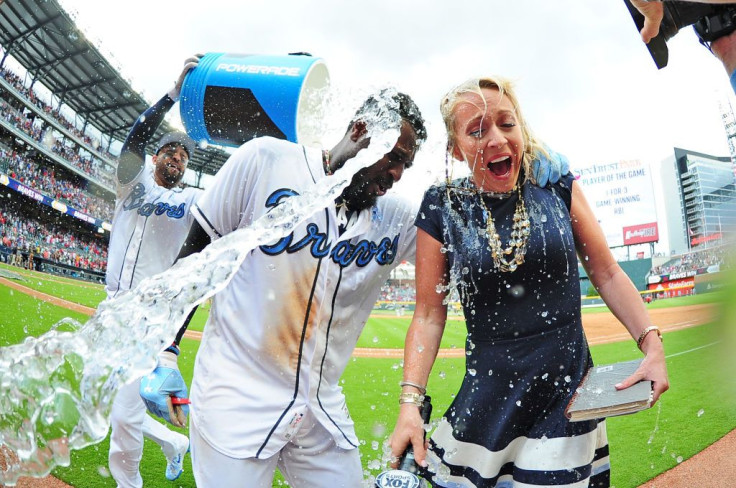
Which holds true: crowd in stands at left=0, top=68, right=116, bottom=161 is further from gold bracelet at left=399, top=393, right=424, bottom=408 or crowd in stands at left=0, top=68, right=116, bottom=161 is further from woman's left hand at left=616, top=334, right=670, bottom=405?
woman's left hand at left=616, top=334, right=670, bottom=405

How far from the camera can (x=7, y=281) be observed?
12.7m

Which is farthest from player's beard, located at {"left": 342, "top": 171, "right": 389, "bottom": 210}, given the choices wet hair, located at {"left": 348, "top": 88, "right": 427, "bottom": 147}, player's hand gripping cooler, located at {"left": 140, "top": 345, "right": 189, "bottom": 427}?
player's hand gripping cooler, located at {"left": 140, "top": 345, "right": 189, "bottom": 427}

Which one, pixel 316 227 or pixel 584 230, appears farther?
pixel 316 227

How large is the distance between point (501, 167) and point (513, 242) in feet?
0.72

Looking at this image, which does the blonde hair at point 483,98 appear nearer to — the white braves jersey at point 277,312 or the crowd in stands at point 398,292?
the white braves jersey at point 277,312

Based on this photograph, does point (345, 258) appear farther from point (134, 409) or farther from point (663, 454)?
point (663, 454)

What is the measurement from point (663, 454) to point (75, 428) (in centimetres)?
475

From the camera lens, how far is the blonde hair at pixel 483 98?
1.40 meters

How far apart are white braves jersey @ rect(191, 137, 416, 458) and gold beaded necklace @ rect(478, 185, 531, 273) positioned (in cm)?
52

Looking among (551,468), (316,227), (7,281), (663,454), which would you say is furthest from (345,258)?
(7,281)

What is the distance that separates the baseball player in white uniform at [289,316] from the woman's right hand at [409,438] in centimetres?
44

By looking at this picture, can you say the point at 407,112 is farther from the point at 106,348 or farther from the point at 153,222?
the point at 153,222

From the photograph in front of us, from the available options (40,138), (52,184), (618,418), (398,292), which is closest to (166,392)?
(618,418)

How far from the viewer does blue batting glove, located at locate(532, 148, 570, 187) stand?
141 cm
